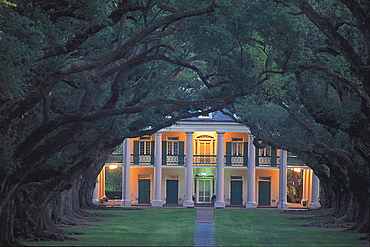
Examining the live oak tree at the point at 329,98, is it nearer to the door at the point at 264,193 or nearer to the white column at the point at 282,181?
the white column at the point at 282,181

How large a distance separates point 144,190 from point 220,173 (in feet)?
23.0

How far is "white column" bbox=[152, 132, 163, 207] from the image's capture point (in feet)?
194

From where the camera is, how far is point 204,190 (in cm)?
6244

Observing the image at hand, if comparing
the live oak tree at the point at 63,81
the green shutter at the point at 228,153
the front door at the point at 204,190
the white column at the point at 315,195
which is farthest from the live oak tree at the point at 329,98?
the front door at the point at 204,190

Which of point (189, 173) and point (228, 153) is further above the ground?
point (228, 153)

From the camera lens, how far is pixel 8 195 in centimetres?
1920

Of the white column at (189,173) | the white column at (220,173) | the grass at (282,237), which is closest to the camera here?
the grass at (282,237)

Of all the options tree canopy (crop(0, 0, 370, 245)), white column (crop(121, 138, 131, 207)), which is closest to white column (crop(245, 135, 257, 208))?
white column (crop(121, 138, 131, 207))

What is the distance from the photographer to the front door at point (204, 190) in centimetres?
6216

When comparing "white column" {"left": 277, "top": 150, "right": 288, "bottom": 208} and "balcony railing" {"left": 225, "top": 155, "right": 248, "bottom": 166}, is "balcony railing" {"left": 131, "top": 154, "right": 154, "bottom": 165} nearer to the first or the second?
"balcony railing" {"left": 225, "top": 155, "right": 248, "bottom": 166}

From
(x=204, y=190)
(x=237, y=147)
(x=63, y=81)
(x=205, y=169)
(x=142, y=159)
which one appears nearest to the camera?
(x=63, y=81)

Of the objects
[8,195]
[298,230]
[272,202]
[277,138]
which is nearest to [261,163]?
[272,202]

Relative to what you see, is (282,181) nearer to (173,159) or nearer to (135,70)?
(173,159)

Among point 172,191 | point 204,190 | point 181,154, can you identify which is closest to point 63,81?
point 181,154
